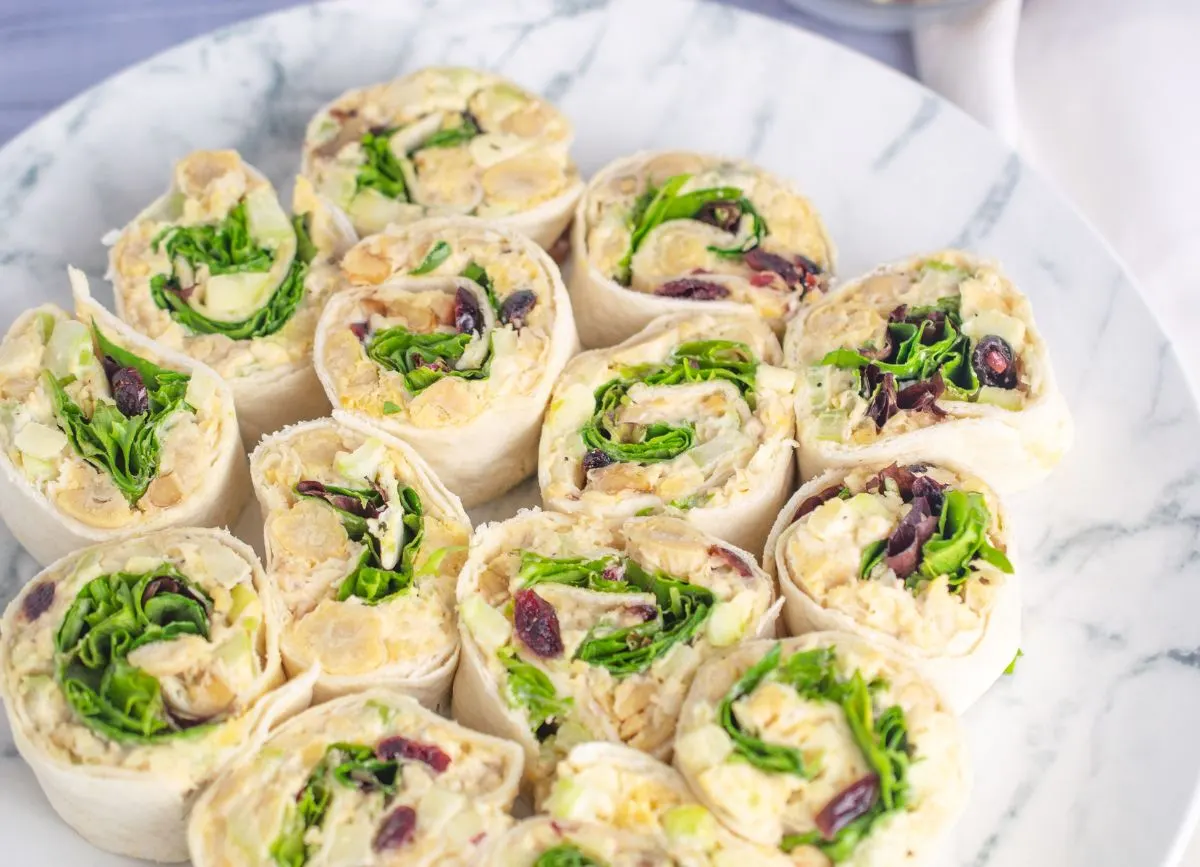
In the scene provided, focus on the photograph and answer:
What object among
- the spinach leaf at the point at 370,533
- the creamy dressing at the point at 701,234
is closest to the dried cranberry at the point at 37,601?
the spinach leaf at the point at 370,533

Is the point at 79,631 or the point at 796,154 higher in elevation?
the point at 796,154

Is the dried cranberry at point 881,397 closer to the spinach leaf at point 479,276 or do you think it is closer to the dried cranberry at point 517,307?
the dried cranberry at point 517,307

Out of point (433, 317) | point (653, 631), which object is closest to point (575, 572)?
point (653, 631)

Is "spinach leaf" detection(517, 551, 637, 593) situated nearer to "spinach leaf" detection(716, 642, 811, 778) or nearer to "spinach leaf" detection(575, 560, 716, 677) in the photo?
"spinach leaf" detection(575, 560, 716, 677)

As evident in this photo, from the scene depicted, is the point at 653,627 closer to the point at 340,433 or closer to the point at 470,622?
the point at 470,622

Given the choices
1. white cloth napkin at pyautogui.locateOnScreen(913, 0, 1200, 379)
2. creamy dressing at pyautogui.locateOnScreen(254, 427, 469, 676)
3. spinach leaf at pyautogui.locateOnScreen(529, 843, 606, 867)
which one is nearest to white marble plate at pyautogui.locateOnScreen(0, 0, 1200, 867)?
white cloth napkin at pyautogui.locateOnScreen(913, 0, 1200, 379)

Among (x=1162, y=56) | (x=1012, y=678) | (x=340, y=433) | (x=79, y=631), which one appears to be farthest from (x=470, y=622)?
(x=1162, y=56)

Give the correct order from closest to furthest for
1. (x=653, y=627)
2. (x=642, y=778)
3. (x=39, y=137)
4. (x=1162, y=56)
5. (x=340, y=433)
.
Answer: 1. (x=642, y=778)
2. (x=653, y=627)
3. (x=340, y=433)
4. (x=39, y=137)
5. (x=1162, y=56)
